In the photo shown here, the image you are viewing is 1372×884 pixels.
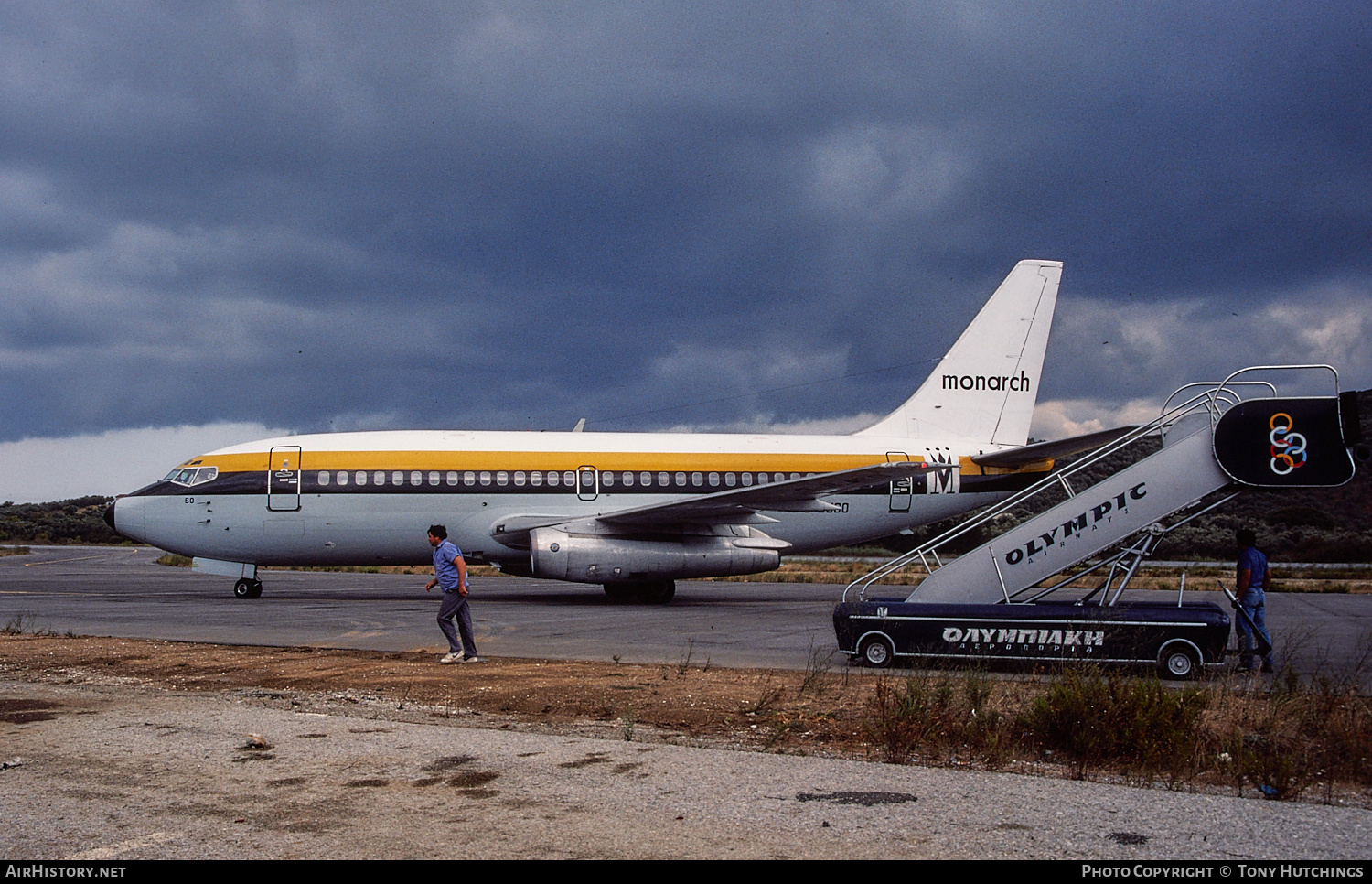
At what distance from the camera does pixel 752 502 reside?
21656 mm

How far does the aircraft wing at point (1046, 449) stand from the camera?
60.1 ft

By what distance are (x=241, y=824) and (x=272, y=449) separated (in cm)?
1924

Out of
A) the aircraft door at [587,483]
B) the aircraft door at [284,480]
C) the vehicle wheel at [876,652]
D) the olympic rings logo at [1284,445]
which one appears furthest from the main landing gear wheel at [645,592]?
the olympic rings logo at [1284,445]

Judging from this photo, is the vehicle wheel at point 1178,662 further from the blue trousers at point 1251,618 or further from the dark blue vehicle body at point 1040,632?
the blue trousers at point 1251,618

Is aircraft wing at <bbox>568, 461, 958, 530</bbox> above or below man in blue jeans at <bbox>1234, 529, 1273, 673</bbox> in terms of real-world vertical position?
above

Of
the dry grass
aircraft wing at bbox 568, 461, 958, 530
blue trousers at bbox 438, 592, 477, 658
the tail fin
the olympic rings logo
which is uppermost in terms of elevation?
the tail fin

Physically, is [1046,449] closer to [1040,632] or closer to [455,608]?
[1040,632]

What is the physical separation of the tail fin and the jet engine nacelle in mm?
5742

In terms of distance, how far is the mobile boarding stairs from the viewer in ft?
35.6

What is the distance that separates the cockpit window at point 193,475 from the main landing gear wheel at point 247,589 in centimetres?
237

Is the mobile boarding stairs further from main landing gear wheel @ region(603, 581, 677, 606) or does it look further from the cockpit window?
the cockpit window

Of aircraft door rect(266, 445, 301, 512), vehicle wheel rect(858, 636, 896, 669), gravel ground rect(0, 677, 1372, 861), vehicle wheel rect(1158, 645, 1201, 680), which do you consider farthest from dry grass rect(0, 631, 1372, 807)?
aircraft door rect(266, 445, 301, 512)

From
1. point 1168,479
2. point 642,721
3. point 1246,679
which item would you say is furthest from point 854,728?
point 1168,479
